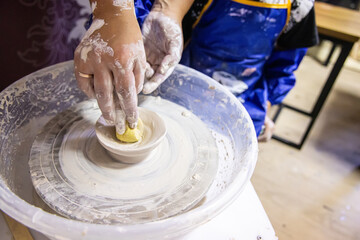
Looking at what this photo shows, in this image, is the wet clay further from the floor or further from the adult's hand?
the floor

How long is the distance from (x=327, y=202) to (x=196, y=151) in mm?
1428

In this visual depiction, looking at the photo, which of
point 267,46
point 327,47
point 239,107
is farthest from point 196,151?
point 327,47

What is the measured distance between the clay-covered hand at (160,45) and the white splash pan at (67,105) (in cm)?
15

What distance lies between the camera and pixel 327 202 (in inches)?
73.1

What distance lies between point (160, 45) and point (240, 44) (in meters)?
0.35

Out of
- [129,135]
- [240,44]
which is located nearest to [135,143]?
[129,135]

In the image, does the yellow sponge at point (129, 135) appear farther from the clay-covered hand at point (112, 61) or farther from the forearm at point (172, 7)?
the forearm at point (172, 7)

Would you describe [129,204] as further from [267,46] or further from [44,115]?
[267,46]

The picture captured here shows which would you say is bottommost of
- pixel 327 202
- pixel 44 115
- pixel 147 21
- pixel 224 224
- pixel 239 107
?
pixel 327 202

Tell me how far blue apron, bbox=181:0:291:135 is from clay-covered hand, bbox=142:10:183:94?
0.74ft

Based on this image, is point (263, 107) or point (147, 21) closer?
point (147, 21)

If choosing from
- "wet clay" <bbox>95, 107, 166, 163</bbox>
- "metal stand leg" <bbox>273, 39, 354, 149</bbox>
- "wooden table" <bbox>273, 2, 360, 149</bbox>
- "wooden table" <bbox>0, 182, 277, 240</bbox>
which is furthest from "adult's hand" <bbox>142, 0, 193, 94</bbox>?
"metal stand leg" <bbox>273, 39, 354, 149</bbox>

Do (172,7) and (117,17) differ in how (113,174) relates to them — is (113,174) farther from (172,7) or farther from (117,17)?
(172,7)

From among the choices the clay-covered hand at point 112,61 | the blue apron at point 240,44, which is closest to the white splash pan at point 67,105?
the blue apron at point 240,44
